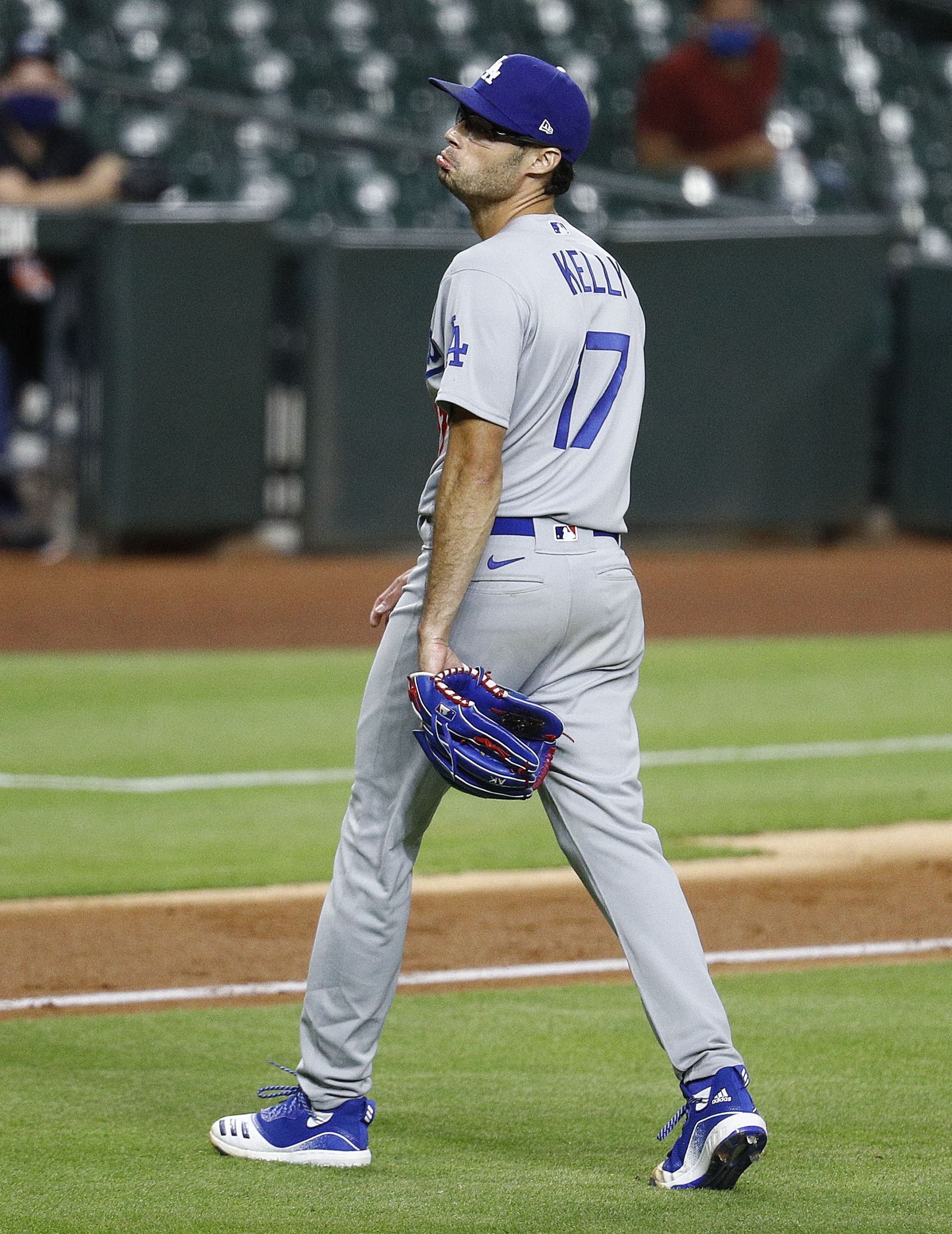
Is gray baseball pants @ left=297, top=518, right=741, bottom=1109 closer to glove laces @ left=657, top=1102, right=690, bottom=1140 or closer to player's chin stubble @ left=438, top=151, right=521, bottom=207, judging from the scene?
glove laces @ left=657, top=1102, right=690, bottom=1140

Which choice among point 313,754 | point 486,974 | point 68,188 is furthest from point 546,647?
point 68,188

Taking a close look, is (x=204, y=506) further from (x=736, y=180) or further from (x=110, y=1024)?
(x=110, y=1024)

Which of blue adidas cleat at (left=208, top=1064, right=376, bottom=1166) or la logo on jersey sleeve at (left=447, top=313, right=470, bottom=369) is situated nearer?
la logo on jersey sleeve at (left=447, top=313, right=470, bottom=369)

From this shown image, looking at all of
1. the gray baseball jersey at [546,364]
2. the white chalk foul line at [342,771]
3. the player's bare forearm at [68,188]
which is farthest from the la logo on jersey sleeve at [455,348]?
the player's bare forearm at [68,188]

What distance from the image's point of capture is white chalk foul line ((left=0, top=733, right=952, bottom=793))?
7.18m

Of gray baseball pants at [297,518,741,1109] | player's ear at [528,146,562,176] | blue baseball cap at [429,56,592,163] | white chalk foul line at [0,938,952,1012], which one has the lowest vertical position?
white chalk foul line at [0,938,952,1012]

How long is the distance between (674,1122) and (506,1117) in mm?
503

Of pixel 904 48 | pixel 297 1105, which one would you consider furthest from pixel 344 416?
pixel 297 1105

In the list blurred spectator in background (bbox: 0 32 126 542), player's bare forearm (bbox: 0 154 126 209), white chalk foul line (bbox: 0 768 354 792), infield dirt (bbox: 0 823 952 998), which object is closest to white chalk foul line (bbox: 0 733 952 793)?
white chalk foul line (bbox: 0 768 354 792)

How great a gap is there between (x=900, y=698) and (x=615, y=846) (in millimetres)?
6471

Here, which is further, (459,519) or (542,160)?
(542,160)

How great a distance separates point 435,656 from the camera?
3.18 metres

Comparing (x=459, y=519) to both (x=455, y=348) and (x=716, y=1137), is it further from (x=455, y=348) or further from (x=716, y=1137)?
(x=716, y=1137)

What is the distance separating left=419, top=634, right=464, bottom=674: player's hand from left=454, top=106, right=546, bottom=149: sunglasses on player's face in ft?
2.76
